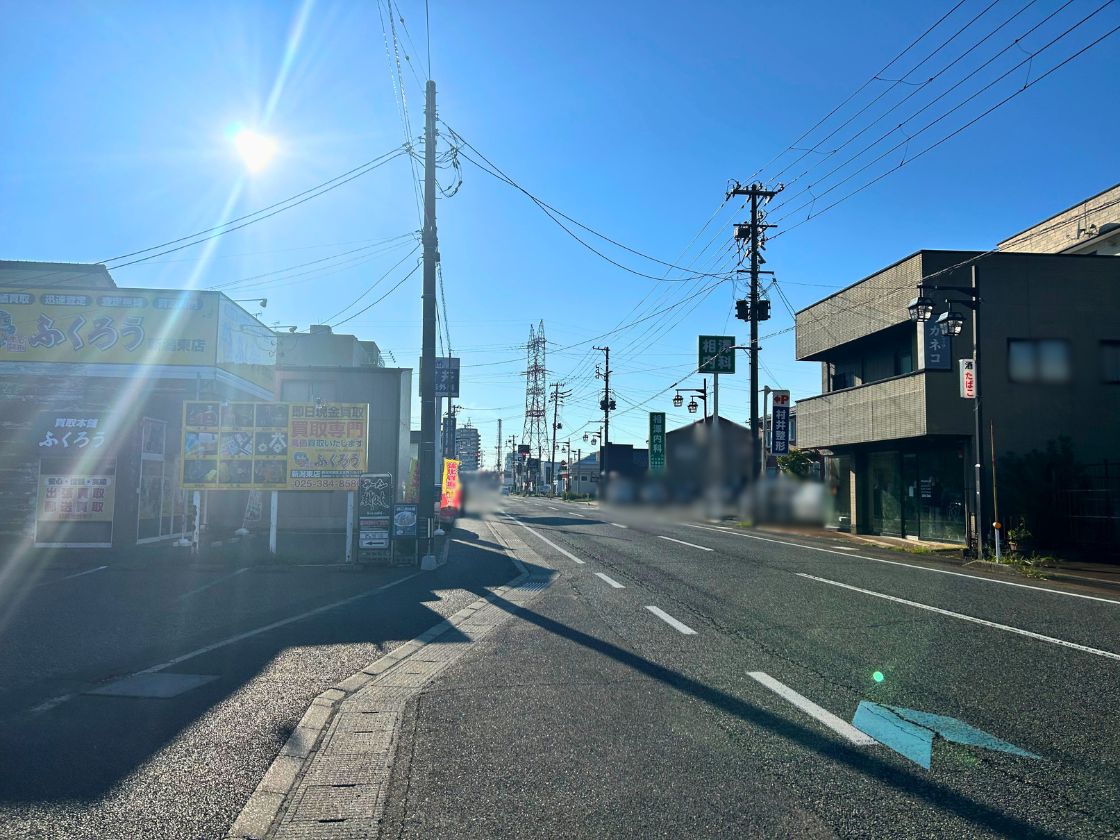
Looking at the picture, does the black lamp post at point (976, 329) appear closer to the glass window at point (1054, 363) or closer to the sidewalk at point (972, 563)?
the sidewalk at point (972, 563)

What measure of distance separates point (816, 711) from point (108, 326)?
1833 centimetres

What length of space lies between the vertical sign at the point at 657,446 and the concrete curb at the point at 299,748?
9.77 feet

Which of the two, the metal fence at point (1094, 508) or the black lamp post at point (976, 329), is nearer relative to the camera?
the black lamp post at point (976, 329)

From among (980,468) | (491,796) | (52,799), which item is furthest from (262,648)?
(980,468)

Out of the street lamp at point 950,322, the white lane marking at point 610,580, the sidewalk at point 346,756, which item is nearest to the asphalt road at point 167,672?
the sidewalk at point 346,756

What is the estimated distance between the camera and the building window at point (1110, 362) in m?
12.2

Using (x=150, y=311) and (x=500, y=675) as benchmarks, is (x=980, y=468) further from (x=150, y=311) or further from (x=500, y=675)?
(x=150, y=311)

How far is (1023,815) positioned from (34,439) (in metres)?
19.6

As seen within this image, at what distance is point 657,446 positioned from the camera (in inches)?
239

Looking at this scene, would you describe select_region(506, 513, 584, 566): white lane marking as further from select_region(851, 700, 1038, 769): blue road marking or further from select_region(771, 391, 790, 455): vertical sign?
select_region(851, 700, 1038, 769): blue road marking

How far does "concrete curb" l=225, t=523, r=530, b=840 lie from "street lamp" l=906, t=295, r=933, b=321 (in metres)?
12.4

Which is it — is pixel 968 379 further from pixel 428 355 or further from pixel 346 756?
pixel 346 756

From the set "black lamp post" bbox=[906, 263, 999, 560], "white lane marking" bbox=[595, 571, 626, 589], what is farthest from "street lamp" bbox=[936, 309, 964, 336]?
"white lane marking" bbox=[595, 571, 626, 589]

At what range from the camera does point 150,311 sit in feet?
61.1
